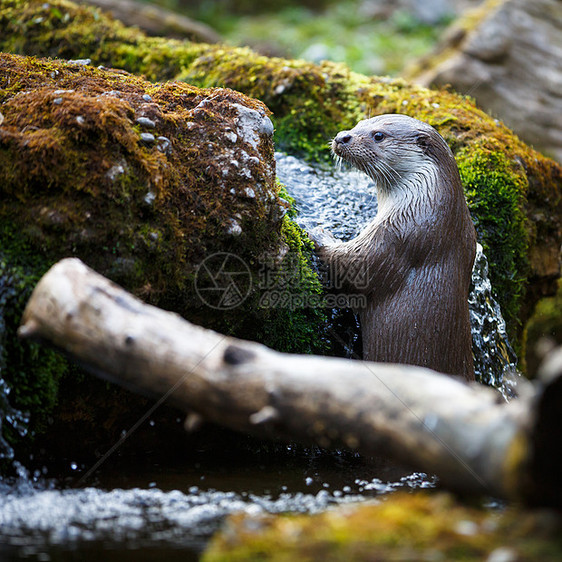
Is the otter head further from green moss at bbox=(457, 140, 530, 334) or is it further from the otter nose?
green moss at bbox=(457, 140, 530, 334)

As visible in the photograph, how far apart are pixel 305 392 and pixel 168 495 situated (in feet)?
4.10

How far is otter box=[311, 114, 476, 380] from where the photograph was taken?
4.33 m

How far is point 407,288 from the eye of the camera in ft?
14.5

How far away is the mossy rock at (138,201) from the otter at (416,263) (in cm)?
38

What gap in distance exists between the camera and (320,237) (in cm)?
488

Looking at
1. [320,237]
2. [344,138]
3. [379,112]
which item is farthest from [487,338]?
[379,112]

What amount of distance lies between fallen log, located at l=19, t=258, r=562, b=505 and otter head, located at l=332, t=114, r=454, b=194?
100 inches

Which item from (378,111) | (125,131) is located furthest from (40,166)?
(378,111)

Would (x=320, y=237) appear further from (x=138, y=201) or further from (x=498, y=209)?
(x=498, y=209)

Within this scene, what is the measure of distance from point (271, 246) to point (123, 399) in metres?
1.36

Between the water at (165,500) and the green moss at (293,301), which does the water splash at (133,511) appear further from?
the green moss at (293,301)

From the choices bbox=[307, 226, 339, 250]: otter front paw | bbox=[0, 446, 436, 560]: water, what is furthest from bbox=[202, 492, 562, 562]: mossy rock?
bbox=[307, 226, 339, 250]: otter front paw

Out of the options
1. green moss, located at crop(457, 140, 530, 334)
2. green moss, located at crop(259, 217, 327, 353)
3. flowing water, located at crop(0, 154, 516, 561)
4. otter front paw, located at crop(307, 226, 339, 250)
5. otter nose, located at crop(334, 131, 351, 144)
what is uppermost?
otter nose, located at crop(334, 131, 351, 144)

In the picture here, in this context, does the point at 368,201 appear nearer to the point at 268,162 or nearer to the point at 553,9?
the point at 268,162
